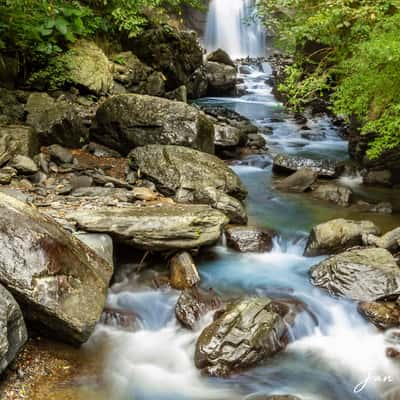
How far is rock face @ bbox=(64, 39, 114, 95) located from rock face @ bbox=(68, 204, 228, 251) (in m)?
5.85

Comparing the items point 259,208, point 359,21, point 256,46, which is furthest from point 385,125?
point 256,46

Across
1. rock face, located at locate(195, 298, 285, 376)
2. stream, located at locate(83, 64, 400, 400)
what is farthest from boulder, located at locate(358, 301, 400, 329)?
rock face, located at locate(195, 298, 285, 376)

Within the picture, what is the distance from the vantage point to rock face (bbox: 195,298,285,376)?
392 centimetres

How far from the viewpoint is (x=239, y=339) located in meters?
4.00

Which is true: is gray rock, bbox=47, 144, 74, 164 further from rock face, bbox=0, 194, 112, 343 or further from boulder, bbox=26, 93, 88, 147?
rock face, bbox=0, 194, 112, 343

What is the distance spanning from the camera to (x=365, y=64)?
21.2 ft

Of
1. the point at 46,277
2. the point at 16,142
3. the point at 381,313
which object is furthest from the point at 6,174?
the point at 381,313

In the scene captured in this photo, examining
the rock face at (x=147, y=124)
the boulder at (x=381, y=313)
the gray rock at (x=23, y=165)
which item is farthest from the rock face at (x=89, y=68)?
the boulder at (x=381, y=313)

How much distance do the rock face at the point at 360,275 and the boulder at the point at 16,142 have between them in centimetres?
469

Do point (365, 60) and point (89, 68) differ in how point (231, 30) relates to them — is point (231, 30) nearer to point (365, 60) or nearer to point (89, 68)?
point (89, 68)

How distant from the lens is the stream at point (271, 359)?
3.86 m

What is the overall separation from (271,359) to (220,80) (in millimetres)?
15225

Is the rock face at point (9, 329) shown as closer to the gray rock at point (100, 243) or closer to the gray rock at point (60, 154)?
the gray rock at point (100, 243)

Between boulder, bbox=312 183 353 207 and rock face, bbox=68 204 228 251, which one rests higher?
rock face, bbox=68 204 228 251
